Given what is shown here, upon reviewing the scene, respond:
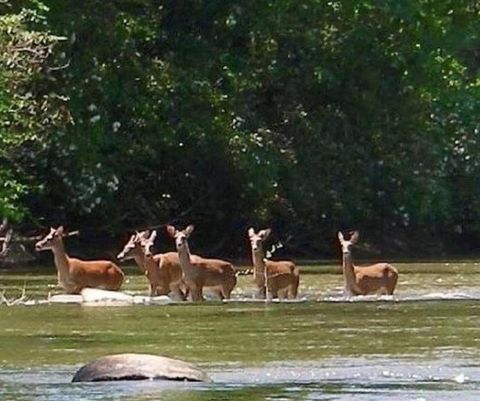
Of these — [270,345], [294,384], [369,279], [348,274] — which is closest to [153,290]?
[348,274]

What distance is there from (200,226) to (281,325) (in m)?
19.7

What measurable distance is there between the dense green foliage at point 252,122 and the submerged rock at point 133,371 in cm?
1584

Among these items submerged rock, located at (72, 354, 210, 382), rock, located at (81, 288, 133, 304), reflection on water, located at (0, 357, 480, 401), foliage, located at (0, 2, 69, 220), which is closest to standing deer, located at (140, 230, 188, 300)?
rock, located at (81, 288, 133, 304)

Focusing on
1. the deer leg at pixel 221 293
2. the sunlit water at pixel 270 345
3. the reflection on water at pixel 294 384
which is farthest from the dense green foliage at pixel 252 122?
the reflection on water at pixel 294 384

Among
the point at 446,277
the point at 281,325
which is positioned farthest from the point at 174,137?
the point at 281,325

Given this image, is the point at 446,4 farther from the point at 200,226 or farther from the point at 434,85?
the point at 200,226

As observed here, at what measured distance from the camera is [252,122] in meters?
41.9

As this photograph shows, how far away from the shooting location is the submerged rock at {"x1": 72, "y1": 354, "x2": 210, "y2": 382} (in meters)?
16.2

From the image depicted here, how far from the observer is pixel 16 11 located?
34188mm

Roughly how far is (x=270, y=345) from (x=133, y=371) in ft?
11.4

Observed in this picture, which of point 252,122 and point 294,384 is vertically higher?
point 252,122

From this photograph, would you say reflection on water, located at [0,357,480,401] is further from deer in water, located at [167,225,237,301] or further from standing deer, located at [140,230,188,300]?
standing deer, located at [140,230,188,300]

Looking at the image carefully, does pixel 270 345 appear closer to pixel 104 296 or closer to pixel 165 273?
pixel 104 296

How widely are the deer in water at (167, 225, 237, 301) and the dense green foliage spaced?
6003mm
